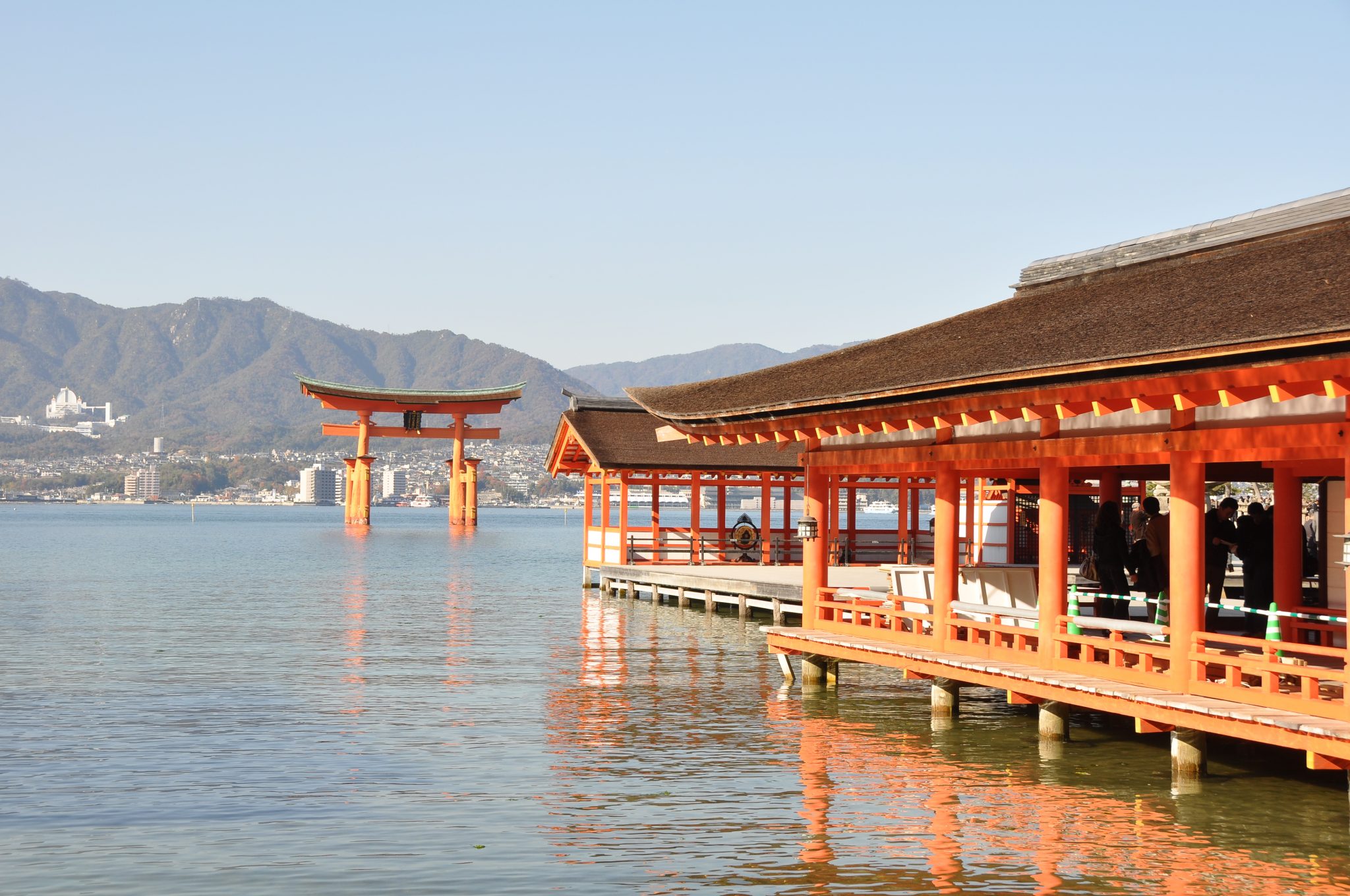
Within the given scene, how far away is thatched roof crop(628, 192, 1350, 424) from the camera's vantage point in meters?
10.1

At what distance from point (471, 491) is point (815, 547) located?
282ft

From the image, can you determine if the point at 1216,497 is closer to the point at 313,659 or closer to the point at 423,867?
the point at 313,659

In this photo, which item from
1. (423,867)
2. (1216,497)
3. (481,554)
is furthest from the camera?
(481,554)

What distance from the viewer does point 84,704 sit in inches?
699

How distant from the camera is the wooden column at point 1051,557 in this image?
525 inches

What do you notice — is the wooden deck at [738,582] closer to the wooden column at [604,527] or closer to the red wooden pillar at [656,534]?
the wooden column at [604,527]

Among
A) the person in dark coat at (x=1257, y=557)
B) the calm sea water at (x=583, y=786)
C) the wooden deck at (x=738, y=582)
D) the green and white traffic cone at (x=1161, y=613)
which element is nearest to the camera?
the calm sea water at (x=583, y=786)

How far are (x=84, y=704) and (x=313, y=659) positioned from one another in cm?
560

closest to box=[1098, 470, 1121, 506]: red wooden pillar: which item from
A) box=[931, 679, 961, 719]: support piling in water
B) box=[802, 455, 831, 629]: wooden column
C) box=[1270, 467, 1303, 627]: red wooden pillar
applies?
box=[802, 455, 831, 629]: wooden column

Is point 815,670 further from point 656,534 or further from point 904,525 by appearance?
point 656,534


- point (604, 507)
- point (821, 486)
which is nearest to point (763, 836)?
point (821, 486)

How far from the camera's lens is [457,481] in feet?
342

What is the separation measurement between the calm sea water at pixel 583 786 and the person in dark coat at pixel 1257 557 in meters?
1.78

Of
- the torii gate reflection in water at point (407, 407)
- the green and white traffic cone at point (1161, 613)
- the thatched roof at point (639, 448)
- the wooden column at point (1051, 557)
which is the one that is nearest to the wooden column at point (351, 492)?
the torii gate reflection in water at point (407, 407)
